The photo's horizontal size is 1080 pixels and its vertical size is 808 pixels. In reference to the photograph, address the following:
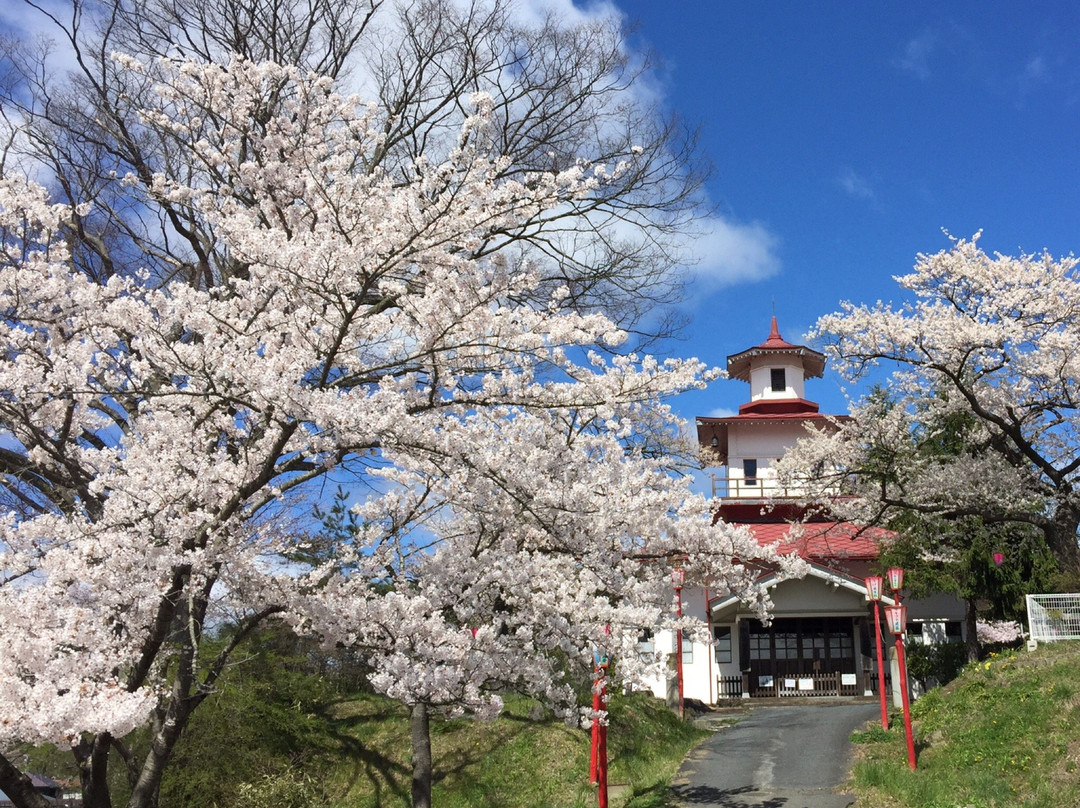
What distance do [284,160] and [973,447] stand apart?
15296 mm

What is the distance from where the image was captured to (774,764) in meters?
14.5

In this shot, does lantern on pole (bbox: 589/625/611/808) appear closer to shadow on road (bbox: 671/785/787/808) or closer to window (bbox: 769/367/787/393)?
shadow on road (bbox: 671/785/787/808)

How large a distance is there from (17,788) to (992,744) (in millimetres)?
12235

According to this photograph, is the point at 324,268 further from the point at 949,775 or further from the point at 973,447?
the point at 973,447

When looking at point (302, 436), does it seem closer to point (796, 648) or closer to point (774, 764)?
point (774, 764)

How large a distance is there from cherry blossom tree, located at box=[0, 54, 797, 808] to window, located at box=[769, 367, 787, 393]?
28322 mm

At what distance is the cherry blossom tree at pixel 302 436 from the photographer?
19.9 feet

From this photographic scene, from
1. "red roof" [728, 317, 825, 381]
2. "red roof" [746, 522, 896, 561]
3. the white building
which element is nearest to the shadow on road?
the white building

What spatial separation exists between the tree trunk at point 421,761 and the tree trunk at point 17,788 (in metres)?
5.01

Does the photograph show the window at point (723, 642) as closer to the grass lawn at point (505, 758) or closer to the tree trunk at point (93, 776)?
the grass lawn at point (505, 758)

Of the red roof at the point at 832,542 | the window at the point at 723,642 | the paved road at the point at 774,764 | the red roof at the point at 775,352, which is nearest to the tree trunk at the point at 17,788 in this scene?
the paved road at the point at 774,764

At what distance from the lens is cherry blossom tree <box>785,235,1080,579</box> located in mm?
15086

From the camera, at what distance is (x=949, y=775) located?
11891 millimetres

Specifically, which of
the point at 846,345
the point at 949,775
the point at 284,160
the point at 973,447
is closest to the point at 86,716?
the point at 284,160
